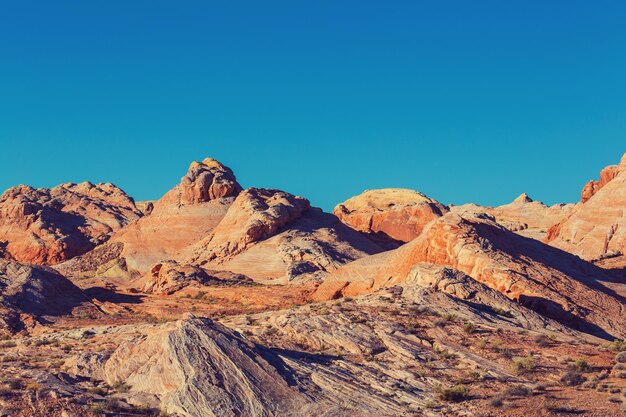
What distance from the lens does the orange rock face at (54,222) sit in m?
78.1

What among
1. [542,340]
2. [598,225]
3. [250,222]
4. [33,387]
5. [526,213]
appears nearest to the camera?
[33,387]

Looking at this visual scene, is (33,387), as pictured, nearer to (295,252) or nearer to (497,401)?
(497,401)

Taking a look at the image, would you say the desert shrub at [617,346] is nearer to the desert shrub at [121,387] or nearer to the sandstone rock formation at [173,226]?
the desert shrub at [121,387]

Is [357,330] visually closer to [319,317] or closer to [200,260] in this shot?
[319,317]

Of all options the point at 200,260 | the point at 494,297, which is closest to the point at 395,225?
the point at 200,260

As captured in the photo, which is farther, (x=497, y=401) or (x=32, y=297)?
(x=32, y=297)

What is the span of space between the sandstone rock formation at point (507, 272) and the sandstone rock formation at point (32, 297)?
1367 cm

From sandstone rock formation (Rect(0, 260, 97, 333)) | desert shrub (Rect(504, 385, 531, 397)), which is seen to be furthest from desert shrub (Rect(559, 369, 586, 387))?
sandstone rock formation (Rect(0, 260, 97, 333))

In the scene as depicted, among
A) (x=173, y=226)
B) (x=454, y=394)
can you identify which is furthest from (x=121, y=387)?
(x=173, y=226)

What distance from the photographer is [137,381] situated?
859 inches

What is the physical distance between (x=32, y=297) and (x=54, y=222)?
43.1m

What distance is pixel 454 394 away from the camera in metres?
22.0

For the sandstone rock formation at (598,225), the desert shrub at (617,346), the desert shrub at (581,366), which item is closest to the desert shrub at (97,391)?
the desert shrub at (581,366)

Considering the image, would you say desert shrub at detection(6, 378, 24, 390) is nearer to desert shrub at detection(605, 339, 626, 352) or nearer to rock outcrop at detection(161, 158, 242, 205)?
desert shrub at detection(605, 339, 626, 352)
